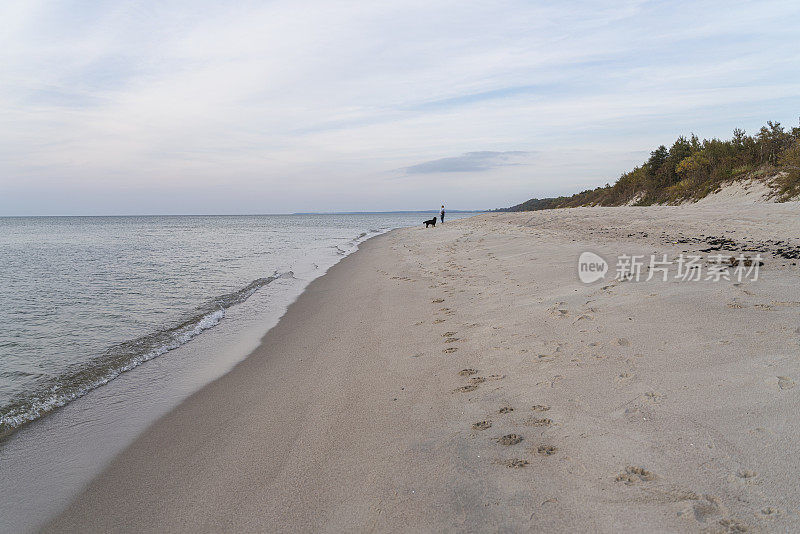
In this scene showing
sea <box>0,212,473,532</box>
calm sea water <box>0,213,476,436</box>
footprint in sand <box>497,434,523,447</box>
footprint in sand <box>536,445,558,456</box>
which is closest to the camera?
footprint in sand <box>536,445,558,456</box>

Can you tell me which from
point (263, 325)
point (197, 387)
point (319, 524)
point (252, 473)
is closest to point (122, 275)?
point (263, 325)

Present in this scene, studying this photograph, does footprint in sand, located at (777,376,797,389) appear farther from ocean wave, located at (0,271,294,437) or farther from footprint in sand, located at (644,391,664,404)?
ocean wave, located at (0,271,294,437)

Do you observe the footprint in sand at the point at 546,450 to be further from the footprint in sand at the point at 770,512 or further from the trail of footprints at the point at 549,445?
the footprint in sand at the point at 770,512

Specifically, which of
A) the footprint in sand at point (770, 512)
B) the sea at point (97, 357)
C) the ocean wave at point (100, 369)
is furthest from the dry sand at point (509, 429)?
the ocean wave at point (100, 369)

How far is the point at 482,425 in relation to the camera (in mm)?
3436

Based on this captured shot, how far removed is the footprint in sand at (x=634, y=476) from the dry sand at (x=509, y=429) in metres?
0.02

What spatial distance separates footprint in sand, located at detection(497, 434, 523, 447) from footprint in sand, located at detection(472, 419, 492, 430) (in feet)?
0.67

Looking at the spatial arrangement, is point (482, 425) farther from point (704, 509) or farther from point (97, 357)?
point (97, 357)

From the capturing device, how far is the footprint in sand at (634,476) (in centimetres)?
250

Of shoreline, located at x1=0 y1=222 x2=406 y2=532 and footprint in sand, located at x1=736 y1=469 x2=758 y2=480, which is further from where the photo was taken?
shoreline, located at x1=0 y1=222 x2=406 y2=532

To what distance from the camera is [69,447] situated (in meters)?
3.98

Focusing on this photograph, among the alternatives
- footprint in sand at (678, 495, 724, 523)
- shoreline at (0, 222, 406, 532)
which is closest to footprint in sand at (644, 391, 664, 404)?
footprint in sand at (678, 495, 724, 523)

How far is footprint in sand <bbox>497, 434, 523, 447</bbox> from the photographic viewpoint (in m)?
3.12

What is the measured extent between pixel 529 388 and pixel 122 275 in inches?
581
